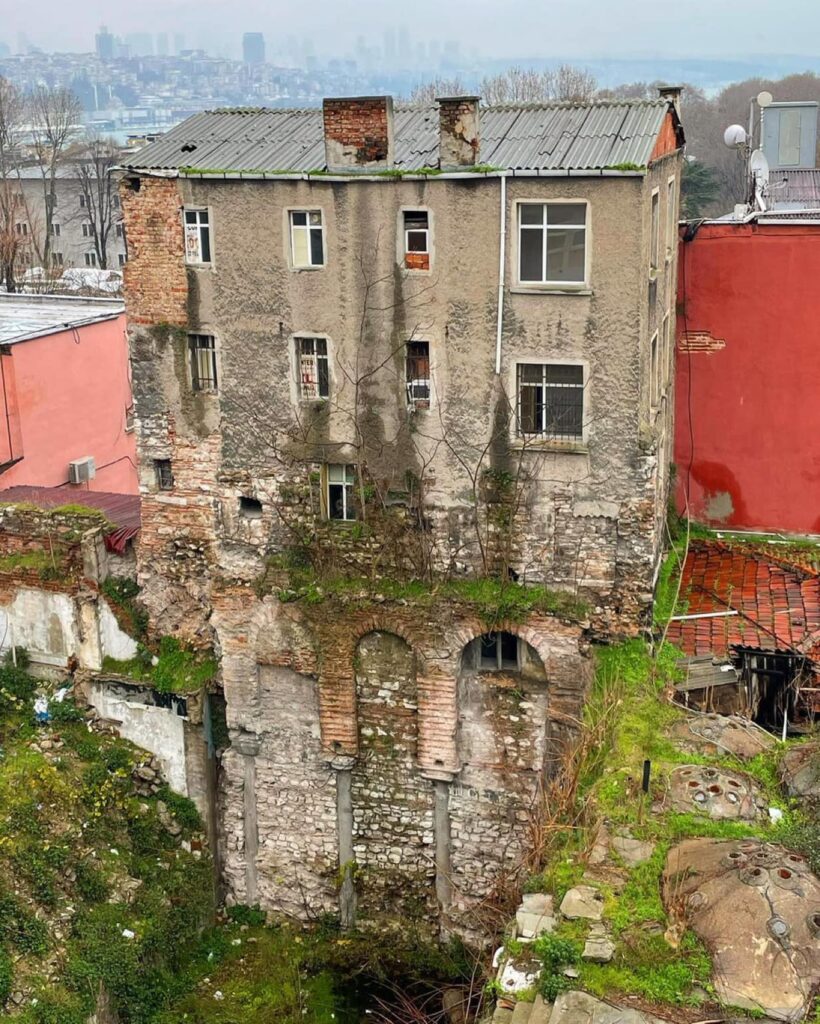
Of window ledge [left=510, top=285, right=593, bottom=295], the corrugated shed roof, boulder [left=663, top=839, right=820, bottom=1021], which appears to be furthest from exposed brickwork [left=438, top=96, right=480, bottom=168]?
boulder [left=663, top=839, right=820, bottom=1021]

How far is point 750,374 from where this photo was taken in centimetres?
2120

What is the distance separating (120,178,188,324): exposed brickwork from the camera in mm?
17688

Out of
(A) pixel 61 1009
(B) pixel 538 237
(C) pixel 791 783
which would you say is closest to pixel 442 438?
(B) pixel 538 237

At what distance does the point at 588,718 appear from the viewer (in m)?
16.0

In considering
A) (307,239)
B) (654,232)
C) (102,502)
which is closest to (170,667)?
(102,502)

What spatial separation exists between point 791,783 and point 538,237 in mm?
8262

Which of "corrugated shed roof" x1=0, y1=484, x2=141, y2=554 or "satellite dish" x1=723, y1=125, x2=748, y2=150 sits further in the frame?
"satellite dish" x1=723, y1=125, x2=748, y2=150

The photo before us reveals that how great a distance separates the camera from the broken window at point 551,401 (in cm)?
1678

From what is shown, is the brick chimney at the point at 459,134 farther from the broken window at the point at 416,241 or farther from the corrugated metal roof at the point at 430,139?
the broken window at the point at 416,241

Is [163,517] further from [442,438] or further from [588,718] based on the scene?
[588,718]

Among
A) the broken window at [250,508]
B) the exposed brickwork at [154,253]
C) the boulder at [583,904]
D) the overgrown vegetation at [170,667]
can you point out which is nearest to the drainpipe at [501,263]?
the broken window at [250,508]

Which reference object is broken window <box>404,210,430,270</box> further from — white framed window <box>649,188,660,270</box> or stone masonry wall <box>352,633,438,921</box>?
stone masonry wall <box>352,633,438,921</box>

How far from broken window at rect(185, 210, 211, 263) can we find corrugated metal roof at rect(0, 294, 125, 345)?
8.45 metres

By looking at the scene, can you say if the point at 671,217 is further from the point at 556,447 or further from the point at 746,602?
the point at 746,602
